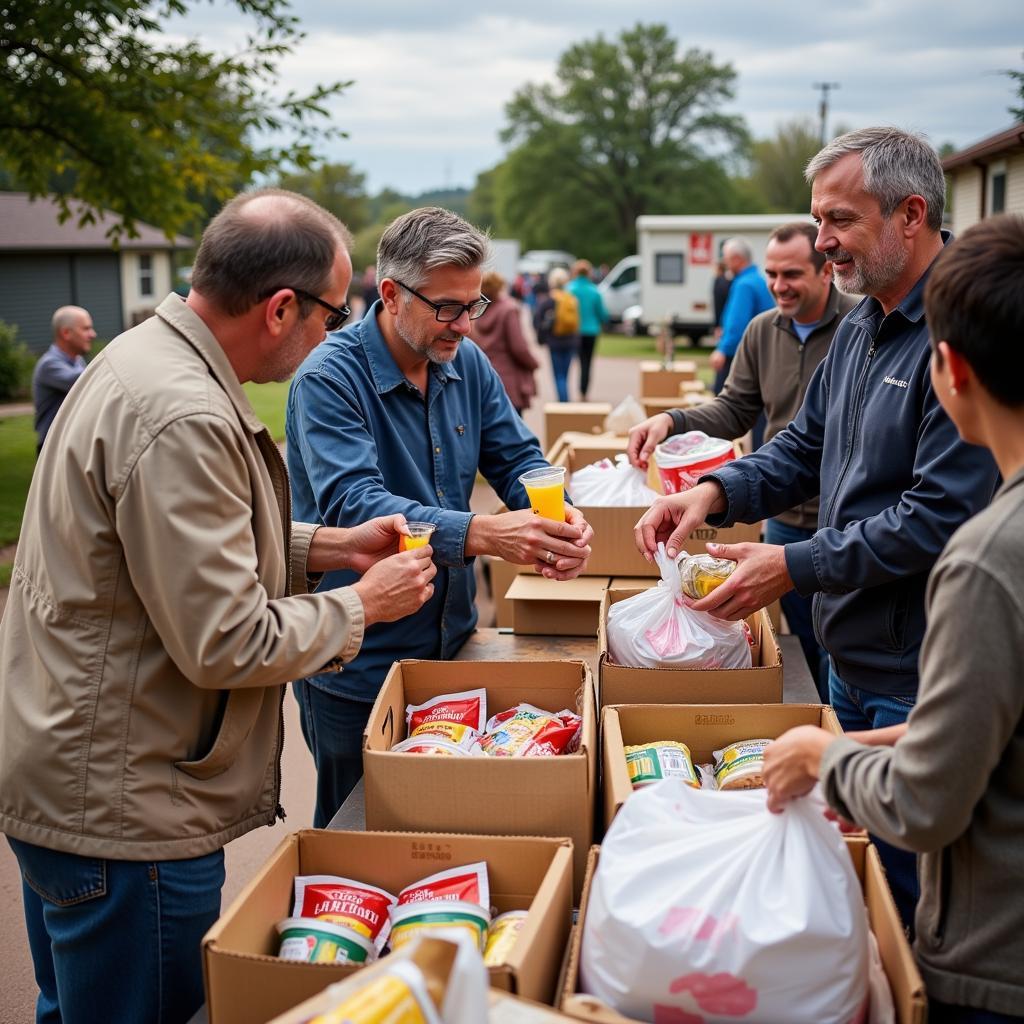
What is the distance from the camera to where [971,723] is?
1.40 meters

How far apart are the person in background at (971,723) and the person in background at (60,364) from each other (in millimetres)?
8718

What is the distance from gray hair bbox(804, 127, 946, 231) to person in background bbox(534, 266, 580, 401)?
13.4m

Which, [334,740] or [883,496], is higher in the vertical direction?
[883,496]

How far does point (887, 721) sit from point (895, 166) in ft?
4.28

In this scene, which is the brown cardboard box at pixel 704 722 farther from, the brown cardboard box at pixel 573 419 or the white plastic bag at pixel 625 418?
the brown cardboard box at pixel 573 419

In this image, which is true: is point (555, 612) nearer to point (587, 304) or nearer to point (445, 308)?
point (445, 308)

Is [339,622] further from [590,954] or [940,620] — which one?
[940,620]

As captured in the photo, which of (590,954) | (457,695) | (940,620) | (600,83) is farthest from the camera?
(600,83)

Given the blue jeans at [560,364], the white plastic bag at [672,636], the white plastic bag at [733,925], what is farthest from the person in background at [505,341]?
the white plastic bag at [733,925]

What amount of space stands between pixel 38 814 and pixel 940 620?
1.62m

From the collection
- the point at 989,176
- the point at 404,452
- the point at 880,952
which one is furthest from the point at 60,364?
the point at 989,176

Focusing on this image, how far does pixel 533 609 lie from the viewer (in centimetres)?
375

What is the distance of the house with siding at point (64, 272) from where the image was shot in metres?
28.2

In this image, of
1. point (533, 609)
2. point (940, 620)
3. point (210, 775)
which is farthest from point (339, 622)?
point (533, 609)
